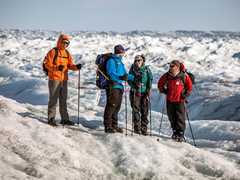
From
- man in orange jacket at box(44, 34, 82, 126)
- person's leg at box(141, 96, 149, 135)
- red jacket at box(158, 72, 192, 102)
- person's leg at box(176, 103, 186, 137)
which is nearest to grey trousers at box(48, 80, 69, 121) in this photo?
man in orange jacket at box(44, 34, 82, 126)

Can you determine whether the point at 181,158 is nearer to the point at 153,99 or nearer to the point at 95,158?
the point at 95,158

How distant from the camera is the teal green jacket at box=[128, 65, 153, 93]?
10.5 meters

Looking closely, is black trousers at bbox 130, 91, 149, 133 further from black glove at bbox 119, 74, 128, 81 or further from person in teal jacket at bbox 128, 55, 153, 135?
black glove at bbox 119, 74, 128, 81

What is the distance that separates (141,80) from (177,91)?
3.27 feet

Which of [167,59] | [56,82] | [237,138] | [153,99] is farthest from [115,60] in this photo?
[167,59]

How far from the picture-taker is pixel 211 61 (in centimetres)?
8100

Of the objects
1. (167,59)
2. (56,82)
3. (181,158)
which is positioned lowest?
(167,59)

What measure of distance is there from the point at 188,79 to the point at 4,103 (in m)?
4.56

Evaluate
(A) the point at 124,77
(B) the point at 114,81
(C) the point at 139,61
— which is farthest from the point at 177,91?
(B) the point at 114,81

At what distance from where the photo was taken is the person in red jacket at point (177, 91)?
32.6ft

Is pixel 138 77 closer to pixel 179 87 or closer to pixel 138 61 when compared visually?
pixel 138 61

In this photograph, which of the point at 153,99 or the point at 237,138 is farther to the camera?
the point at 153,99

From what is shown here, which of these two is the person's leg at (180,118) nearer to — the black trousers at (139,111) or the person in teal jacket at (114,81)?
the black trousers at (139,111)

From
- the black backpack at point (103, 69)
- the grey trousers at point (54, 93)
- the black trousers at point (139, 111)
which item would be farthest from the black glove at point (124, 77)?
the grey trousers at point (54, 93)
